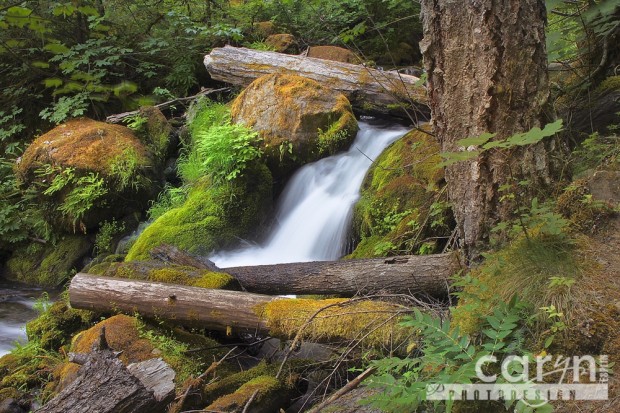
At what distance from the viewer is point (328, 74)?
834cm

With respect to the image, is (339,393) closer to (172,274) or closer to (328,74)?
(172,274)

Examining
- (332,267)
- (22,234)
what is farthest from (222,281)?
(22,234)

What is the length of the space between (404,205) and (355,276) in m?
1.39

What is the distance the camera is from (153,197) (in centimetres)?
903

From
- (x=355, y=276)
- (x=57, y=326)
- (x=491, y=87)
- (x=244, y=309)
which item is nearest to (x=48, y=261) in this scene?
(x=57, y=326)

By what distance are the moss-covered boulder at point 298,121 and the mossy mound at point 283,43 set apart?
3108mm

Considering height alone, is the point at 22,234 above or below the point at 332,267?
below

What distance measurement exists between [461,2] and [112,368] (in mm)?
2956

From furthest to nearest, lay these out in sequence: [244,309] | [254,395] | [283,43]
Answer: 1. [283,43]
2. [244,309]
3. [254,395]

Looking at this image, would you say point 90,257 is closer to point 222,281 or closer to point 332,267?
point 222,281

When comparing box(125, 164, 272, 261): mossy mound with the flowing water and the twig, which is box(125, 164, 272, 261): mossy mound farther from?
the twig

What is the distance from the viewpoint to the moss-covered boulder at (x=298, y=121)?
7.25 m

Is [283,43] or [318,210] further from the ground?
[283,43]

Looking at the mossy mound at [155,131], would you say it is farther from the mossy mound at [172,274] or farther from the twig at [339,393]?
the twig at [339,393]
